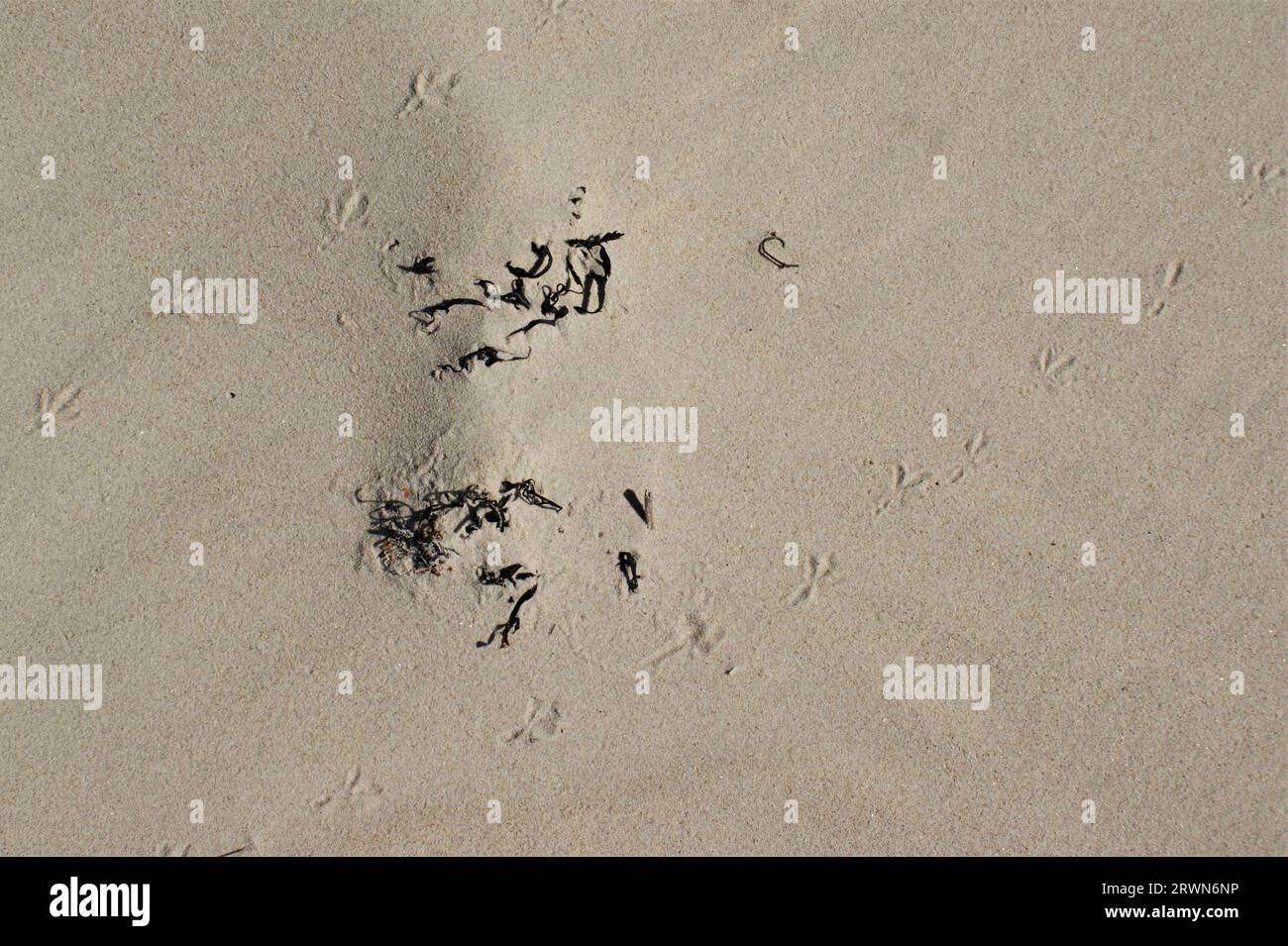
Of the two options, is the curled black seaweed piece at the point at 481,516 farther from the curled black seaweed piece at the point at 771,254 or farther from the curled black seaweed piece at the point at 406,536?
the curled black seaweed piece at the point at 771,254

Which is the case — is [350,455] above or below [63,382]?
below

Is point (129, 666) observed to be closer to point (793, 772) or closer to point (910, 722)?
point (793, 772)

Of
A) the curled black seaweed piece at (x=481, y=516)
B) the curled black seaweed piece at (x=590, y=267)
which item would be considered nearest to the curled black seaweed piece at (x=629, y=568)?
the curled black seaweed piece at (x=481, y=516)

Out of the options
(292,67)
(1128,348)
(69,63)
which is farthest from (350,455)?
(1128,348)

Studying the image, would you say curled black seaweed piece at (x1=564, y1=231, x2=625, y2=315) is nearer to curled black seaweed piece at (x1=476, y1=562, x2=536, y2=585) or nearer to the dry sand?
the dry sand

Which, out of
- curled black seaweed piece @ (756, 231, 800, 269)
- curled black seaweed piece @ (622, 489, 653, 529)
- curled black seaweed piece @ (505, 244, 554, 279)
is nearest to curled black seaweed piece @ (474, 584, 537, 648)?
curled black seaweed piece @ (622, 489, 653, 529)

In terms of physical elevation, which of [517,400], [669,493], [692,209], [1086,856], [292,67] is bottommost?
[1086,856]

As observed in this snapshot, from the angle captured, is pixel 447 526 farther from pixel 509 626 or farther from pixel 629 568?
pixel 629 568
